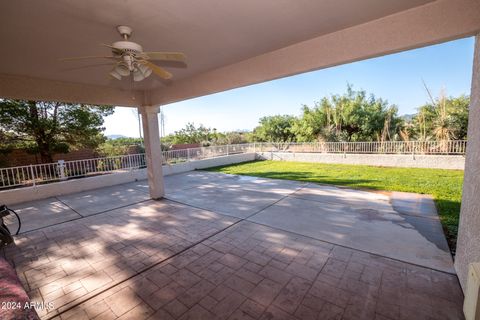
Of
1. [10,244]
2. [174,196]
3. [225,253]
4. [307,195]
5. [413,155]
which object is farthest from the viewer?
[413,155]

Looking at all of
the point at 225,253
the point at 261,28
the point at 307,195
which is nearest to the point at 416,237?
the point at 307,195

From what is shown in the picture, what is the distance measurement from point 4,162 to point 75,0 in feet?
29.0

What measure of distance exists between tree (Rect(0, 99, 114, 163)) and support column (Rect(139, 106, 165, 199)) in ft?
15.6

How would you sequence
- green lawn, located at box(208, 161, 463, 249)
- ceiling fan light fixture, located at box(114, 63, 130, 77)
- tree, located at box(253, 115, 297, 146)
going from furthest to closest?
tree, located at box(253, 115, 297, 146), green lawn, located at box(208, 161, 463, 249), ceiling fan light fixture, located at box(114, 63, 130, 77)

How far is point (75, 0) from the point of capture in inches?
72.4

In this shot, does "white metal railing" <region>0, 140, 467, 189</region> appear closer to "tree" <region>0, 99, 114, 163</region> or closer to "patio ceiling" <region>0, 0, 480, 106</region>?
"tree" <region>0, 99, 114, 163</region>

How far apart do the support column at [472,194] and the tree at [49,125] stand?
35.0 feet

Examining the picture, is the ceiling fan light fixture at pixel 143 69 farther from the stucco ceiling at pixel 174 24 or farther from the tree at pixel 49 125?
the tree at pixel 49 125

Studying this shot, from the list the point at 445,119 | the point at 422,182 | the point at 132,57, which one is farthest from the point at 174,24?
the point at 445,119

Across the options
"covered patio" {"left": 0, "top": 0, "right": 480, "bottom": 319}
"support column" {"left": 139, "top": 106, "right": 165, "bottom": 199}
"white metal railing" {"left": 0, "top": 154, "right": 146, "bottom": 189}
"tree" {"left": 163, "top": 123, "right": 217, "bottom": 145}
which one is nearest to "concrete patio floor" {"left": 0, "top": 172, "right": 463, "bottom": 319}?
"covered patio" {"left": 0, "top": 0, "right": 480, "bottom": 319}

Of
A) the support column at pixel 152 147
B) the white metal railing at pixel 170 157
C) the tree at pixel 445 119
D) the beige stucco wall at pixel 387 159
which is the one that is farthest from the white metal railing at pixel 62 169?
the tree at pixel 445 119

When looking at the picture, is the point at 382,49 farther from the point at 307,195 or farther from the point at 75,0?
the point at 307,195

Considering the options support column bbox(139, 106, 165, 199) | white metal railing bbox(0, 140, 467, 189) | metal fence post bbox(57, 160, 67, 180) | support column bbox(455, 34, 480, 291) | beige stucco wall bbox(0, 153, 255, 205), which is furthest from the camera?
metal fence post bbox(57, 160, 67, 180)

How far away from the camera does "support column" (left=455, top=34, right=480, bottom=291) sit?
6.36ft
